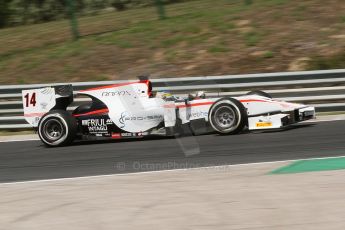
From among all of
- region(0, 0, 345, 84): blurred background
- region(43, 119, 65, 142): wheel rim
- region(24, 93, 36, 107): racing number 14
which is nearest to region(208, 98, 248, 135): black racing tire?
region(43, 119, 65, 142): wheel rim

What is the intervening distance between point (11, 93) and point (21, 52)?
15.8ft

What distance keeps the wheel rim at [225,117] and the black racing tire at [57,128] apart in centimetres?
234

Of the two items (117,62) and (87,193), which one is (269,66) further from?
(87,193)

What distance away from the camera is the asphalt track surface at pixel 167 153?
899 centimetres

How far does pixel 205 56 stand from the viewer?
16.1 metres

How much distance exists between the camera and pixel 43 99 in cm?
1177

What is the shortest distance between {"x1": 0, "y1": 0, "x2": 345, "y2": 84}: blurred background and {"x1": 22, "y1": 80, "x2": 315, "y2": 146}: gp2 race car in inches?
164

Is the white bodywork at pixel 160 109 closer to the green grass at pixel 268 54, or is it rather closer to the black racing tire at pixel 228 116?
the black racing tire at pixel 228 116

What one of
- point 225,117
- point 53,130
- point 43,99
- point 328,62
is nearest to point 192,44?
point 328,62

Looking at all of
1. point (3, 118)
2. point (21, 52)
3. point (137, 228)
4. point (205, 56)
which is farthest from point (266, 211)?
point (21, 52)

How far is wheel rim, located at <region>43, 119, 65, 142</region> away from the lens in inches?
452

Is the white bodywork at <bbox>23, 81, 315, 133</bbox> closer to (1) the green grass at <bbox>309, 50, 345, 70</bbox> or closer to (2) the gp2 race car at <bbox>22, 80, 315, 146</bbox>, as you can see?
(2) the gp2 race car at <bbox>22, 80, 315, 146</bbox>

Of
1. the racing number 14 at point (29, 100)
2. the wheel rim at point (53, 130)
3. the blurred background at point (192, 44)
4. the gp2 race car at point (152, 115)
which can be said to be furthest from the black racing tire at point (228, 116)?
the blurred background at point (192, 44)

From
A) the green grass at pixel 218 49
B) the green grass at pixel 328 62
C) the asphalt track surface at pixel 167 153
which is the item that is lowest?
the asphalt track surface at pixel 167 153
